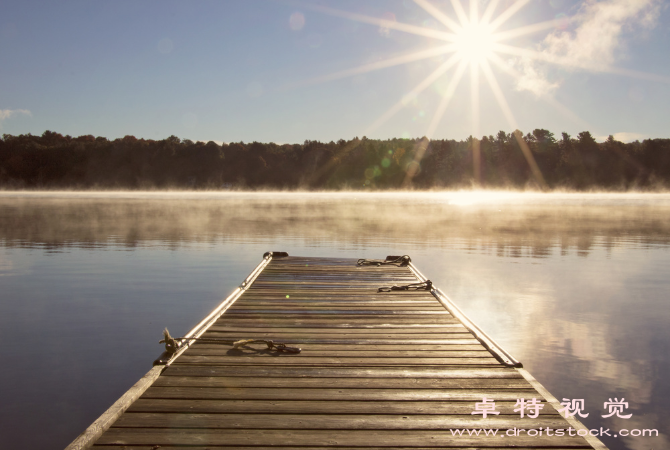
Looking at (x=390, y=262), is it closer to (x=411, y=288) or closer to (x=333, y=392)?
(x=411, y=288)

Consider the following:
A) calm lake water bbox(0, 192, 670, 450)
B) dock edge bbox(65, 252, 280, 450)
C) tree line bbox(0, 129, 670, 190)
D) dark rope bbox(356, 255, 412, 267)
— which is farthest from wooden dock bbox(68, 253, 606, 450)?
tree line bbox(0, 129, 670, 190)

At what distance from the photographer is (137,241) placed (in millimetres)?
18297

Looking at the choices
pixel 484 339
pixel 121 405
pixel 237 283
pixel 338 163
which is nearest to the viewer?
pixel 121 405

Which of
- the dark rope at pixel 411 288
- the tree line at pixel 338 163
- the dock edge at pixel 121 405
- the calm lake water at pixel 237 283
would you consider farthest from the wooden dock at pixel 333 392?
the tree line at pixel 338 163

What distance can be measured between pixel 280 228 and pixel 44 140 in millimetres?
80980

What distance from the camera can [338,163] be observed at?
9250 cm

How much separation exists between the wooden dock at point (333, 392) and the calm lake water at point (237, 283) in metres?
1.16

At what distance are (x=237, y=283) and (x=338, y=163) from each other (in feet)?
271

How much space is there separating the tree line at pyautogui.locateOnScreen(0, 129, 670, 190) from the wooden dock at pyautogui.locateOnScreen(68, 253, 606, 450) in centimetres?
8697

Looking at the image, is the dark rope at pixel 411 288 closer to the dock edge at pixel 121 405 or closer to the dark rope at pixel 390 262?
the dark rope at pixel 390 262

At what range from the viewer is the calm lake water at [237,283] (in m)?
5.05

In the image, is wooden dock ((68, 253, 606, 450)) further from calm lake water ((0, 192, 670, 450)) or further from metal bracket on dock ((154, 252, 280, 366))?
calm lake water ((0, 192, 670, 450))

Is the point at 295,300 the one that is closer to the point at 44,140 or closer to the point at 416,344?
the point at 416,344

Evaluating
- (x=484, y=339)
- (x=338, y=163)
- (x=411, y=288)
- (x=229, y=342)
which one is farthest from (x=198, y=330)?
(x=338, y=163)
